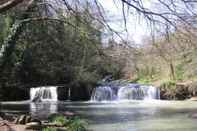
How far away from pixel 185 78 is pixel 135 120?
75.9ft

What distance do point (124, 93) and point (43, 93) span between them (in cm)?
649

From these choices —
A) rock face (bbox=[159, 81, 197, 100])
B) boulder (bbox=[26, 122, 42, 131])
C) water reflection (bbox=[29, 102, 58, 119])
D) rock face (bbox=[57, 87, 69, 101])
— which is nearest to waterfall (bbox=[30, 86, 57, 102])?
rock face (bbox=[57, 87, 69, 101])

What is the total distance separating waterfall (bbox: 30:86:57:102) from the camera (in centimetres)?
4009

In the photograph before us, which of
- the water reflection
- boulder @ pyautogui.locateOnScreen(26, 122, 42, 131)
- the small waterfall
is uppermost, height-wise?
the small waterfall

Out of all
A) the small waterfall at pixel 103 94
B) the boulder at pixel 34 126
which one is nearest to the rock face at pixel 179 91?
the small waterfall at pixel 103 94

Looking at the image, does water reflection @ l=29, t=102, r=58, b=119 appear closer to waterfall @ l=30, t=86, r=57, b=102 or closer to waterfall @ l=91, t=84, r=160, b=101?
waterfall @ l=30, t=86, r=57, b=102

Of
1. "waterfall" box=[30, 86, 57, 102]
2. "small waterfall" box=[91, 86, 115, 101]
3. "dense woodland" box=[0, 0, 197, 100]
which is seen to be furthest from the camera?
"small waterfall" box=[91, 86, 115, 101]

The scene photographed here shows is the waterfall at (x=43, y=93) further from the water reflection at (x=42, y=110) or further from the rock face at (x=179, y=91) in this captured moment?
the rock face at (x=179, y=91)

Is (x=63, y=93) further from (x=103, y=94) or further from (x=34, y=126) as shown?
(x=34, y=126)

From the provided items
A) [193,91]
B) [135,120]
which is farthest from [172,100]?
[135,120]

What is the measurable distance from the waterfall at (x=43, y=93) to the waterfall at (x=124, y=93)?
3251 mm

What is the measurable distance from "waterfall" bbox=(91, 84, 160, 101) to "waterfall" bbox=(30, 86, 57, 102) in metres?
3.25

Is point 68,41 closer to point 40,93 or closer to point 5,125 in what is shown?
point 40,93

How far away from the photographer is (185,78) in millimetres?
47875
